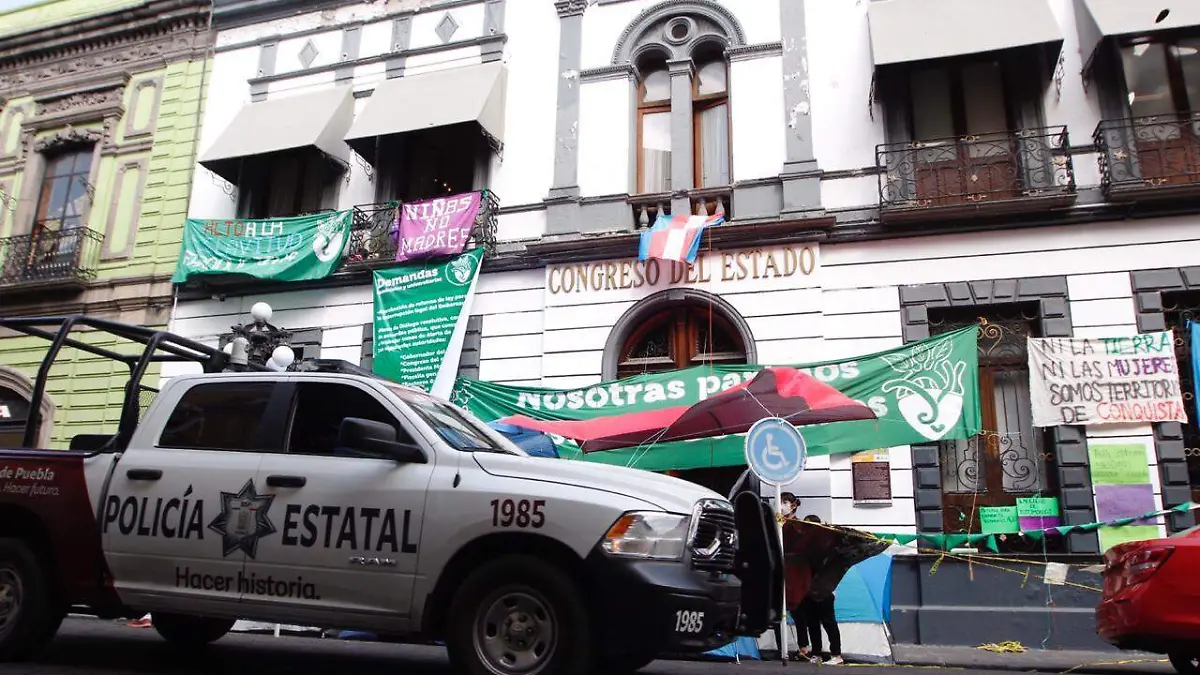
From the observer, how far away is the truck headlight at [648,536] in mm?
4773

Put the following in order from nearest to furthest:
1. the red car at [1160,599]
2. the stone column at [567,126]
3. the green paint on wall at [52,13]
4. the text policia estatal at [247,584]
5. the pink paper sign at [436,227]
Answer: the text policia estatal at [247,584] → the red car at [1160,599] → the stone column at [567,126] → the pink paper sign at [436,227] → the green paint on wall at [52,13]

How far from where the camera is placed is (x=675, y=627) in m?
4.64

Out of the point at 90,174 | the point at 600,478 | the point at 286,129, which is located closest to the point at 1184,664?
the point at 600,478

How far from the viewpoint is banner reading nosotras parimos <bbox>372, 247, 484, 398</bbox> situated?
44.0ft

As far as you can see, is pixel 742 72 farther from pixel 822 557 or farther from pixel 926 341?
pixel 822 557

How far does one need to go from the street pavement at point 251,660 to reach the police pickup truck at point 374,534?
16.3 inches

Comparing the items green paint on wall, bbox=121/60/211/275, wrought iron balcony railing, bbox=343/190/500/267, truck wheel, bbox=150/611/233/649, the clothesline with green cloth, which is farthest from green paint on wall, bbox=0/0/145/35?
the clothesline with green cloth

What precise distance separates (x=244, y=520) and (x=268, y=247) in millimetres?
10365

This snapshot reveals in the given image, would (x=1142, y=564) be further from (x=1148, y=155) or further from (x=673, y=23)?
(x=673, y=23)

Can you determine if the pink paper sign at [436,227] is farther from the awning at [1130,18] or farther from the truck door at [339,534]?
the awning at [1130,18]

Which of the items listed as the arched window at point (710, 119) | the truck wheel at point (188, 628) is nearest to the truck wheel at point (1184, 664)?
the truck wheel at point (188, 628)

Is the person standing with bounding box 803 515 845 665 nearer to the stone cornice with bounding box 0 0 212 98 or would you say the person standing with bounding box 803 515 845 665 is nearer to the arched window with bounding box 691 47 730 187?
the arched window with bounding box 691 47 730 187

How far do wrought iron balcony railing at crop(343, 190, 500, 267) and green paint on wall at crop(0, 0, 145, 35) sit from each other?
26.0 feet

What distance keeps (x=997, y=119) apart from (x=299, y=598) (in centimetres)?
1149
